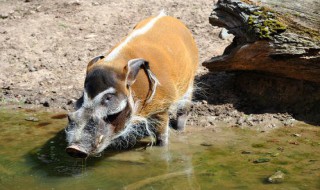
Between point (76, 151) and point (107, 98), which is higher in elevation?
point (107, 98)

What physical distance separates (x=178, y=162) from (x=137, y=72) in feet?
3.18

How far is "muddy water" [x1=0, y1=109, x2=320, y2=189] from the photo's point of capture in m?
4.52

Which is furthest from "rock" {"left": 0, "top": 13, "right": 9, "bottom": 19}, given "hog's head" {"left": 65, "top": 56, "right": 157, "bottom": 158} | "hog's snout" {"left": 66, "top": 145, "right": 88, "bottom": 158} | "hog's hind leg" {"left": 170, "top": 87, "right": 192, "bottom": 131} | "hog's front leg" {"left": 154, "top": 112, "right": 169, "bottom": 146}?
"hog's snout" {"left": 66, "top": 145, "right": 88, "bottom": 158}

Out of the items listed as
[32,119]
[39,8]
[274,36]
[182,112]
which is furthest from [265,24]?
Answer: [39,8]

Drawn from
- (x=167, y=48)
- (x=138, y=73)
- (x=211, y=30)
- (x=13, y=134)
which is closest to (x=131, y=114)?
(x=138, y=73)

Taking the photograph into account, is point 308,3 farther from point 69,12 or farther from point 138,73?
point 69,12

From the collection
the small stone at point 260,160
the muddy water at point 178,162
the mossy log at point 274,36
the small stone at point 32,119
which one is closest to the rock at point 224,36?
the mossy log at point 274,36

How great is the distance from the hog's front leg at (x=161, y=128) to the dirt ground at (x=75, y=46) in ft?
3.00

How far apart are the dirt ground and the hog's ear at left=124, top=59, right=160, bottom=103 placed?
152 centimetres

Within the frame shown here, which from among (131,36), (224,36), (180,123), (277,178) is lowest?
(180,123)

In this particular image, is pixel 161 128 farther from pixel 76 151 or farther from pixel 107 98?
pixel 76 151

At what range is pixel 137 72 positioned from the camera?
16.1ft

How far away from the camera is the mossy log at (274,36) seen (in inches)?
233

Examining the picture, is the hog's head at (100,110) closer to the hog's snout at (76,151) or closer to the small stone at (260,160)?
the hog's snout at (76,151)
